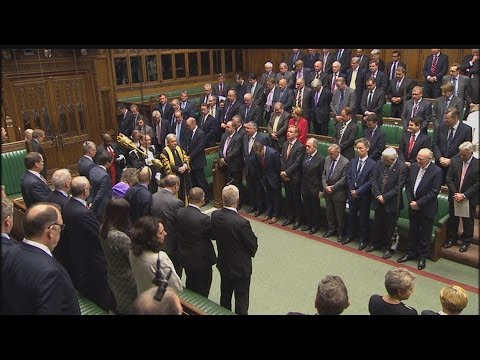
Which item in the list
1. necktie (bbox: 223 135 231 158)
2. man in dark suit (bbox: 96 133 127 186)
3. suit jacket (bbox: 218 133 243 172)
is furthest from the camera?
necktie (bbox: 223 135 231 158)

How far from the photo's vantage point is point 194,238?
363cm

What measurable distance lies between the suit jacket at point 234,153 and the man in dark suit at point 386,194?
6.88 feet

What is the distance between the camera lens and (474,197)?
478cm

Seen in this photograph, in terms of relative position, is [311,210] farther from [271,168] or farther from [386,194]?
[386,194]

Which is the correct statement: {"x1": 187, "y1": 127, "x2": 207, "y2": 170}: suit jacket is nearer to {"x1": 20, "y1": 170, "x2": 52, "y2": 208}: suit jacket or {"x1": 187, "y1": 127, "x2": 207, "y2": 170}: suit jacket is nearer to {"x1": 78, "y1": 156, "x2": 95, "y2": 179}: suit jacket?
{"x1": 78, "y1": 156, "x2": 95, "y2": 179}: suit jacket

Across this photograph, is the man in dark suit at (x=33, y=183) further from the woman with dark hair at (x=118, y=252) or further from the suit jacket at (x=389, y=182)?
the suit jacket at (x=389, y=182)

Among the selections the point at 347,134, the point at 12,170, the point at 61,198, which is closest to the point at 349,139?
the point at 347,134

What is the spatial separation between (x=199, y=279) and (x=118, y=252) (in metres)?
0.89

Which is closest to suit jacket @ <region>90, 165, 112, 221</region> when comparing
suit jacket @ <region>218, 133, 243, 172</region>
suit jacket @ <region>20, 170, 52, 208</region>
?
suit jacket @ <region>20, 170, 52, 208</region>

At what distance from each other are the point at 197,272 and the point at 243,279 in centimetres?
38

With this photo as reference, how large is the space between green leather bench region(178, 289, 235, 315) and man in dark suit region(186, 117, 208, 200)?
10.6 feet

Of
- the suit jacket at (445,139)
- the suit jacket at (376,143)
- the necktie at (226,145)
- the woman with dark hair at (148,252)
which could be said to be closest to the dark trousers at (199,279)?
the woman with dark hair at (148,252)

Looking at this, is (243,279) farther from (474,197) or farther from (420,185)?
(474,197)

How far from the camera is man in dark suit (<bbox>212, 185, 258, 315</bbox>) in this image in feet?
11.5
